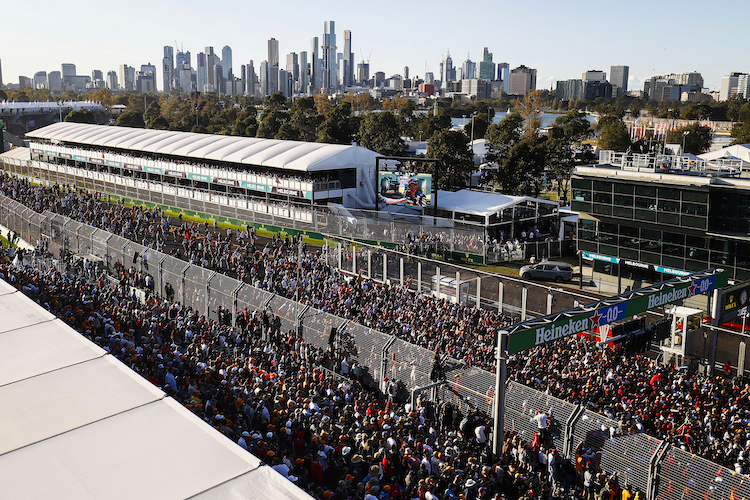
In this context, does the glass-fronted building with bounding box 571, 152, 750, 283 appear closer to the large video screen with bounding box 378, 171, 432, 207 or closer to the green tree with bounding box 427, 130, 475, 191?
the large video screen with bounding box 378, 171, 432, 207

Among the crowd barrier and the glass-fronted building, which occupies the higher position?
the glass-fronted building

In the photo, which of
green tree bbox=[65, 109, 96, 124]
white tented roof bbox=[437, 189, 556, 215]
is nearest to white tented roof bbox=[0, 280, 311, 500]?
white tented roof bbox=[437, 189, 556, 215]

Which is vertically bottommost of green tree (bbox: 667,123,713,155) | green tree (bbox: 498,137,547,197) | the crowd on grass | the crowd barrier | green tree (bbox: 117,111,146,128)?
the crowd on grass

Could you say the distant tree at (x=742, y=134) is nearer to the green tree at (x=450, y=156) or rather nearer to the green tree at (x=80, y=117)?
the green tree at (x=450, y=156)

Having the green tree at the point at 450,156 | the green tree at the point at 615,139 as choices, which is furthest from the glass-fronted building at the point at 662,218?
the green tree at the point at 615,139

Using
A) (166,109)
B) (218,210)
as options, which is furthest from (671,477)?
(166,109)

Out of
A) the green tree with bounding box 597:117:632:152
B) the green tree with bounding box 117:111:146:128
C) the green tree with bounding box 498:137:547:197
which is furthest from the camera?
the green tree with bounding box 117:111:146:128

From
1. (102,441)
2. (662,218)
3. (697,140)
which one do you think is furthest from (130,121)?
(102,441)
